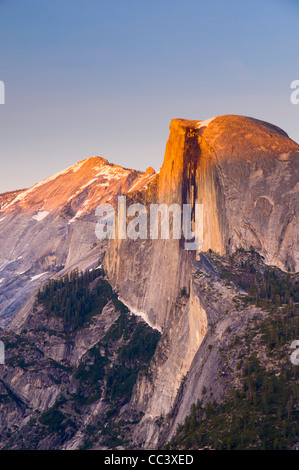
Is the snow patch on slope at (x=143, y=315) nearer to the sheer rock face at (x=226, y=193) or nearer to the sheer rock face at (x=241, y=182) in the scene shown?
the sheer rock face at (x=226, y=193)

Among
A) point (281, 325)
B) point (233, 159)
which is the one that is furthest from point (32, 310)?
point (281, 325)

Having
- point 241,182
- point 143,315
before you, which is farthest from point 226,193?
point 143,315

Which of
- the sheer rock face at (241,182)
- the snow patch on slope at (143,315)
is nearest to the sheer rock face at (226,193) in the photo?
the sheer rock face at (241,182)

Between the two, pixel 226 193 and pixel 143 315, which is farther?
pixel 143 315

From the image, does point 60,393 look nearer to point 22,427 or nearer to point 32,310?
point 22,427

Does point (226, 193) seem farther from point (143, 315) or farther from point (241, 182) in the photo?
point (143, 315)

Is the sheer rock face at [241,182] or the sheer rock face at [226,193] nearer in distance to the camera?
the sheer rock face at [241,182]

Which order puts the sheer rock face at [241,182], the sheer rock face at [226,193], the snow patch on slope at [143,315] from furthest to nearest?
the snow patch on slope at [143,315]
the sheer rock face at [226,193]
the sheer rock face at [241,182]
